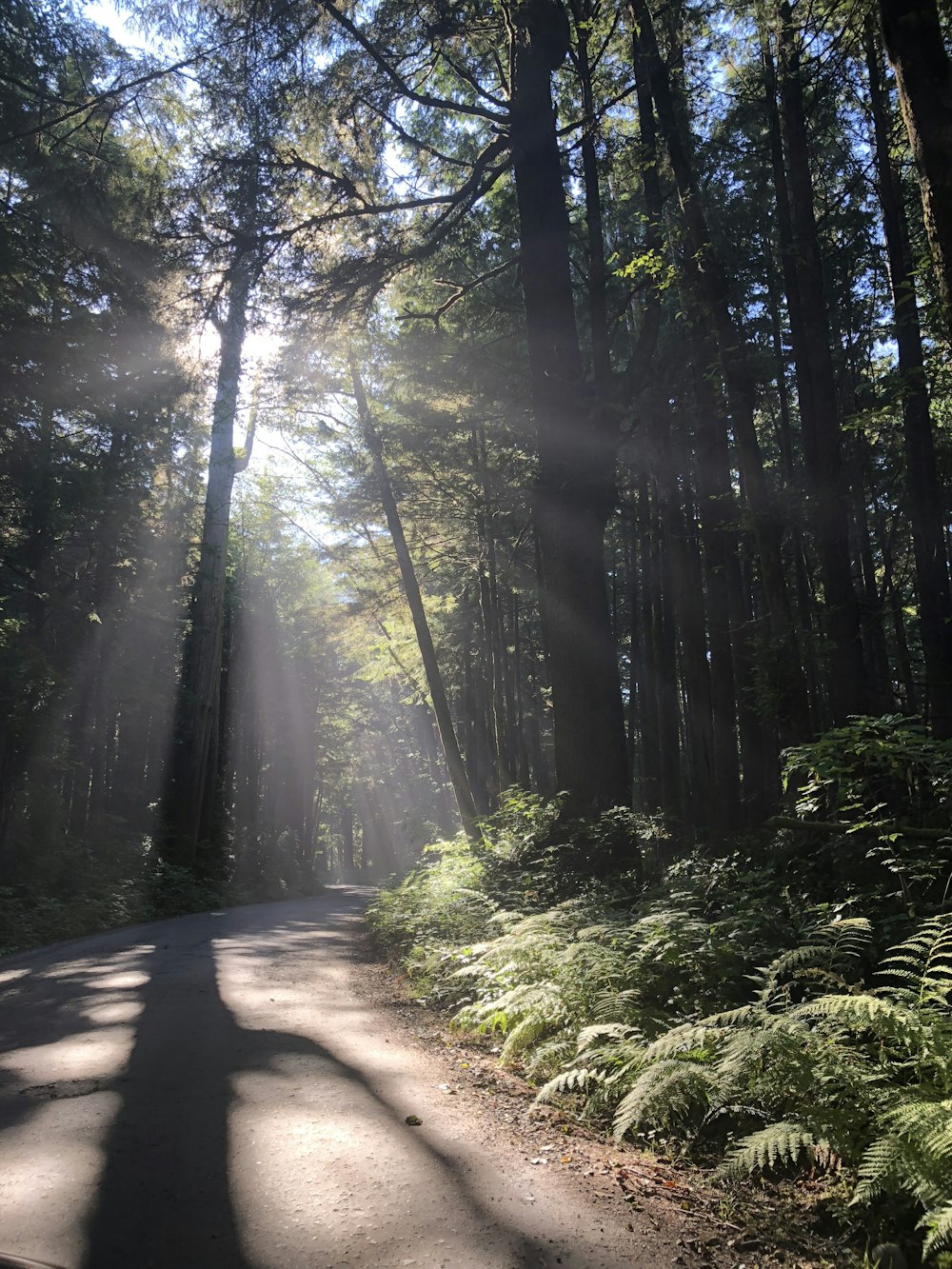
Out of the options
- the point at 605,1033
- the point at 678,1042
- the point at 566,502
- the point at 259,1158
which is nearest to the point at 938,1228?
the point at 678,1042

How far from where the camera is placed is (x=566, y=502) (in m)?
10.1

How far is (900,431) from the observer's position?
12.6 meters

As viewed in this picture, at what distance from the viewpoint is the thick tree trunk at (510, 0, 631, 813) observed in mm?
9797

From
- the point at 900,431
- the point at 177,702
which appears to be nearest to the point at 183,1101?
the point at 900,431

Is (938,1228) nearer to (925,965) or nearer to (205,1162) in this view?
(925,965)

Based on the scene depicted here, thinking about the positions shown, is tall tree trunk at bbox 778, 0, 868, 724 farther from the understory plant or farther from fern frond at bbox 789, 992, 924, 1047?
fern frond at bbox 789, 992, 924, 1047

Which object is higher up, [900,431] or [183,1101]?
[900,431]

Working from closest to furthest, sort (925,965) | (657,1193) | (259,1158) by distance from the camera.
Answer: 1. (657,1193)
2. (259,1158)
3. (925,965)

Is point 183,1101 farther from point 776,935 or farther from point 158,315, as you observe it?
point 158,315

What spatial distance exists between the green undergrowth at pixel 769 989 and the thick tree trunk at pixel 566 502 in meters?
1.25

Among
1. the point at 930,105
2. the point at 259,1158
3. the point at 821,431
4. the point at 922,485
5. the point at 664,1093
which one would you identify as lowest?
the point at 259,1158

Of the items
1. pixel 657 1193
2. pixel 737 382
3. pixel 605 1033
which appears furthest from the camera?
pixel 737 382

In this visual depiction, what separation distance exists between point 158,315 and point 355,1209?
12.4m

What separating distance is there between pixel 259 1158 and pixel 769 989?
2.48 metres
